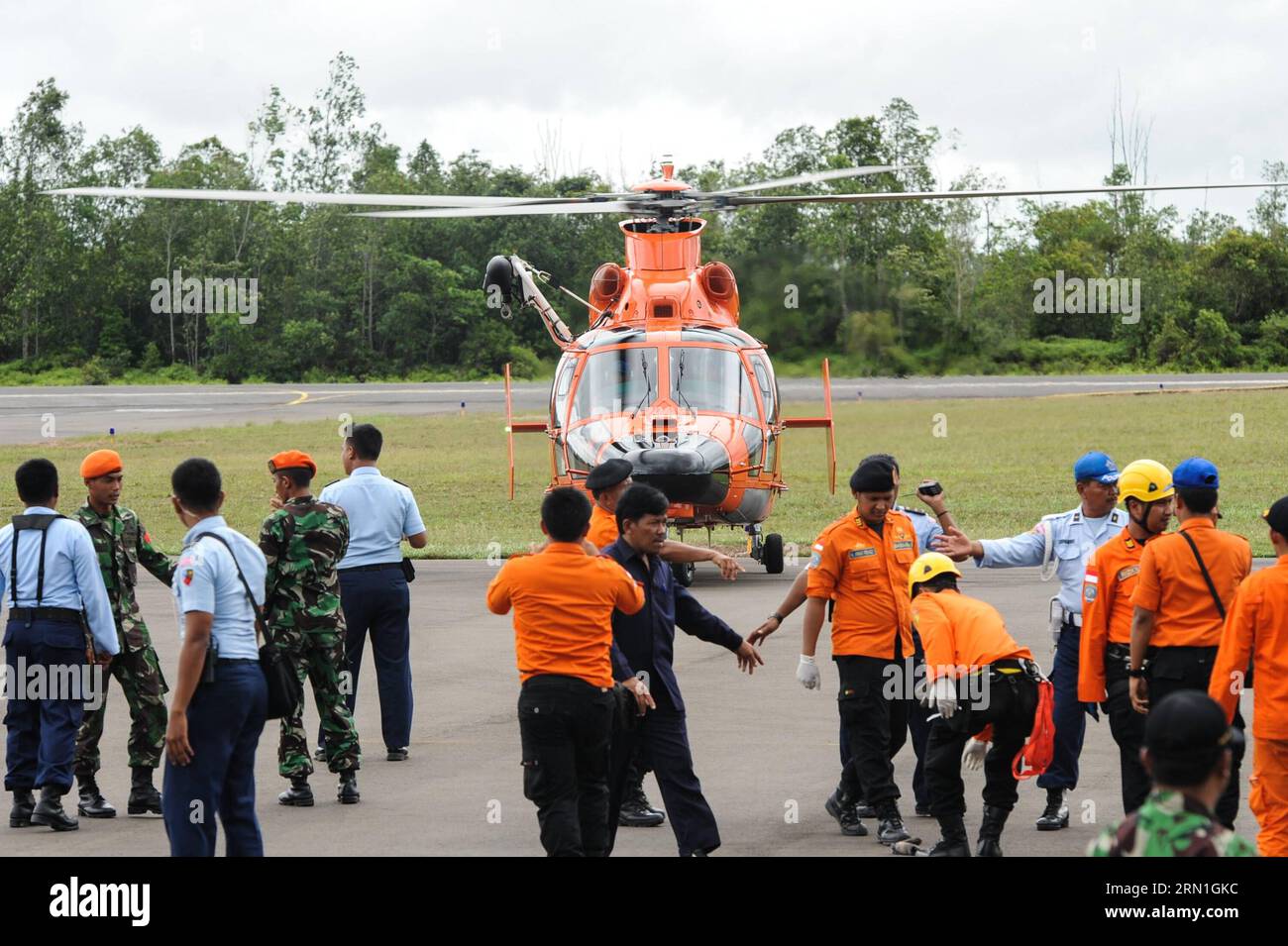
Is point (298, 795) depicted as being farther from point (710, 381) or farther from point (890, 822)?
point (710, 381)

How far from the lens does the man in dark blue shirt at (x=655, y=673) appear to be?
7348mm

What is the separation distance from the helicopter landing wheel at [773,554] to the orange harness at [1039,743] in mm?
10627

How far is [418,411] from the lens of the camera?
47781 millimetres

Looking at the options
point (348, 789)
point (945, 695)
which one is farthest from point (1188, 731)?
point (348, 789)

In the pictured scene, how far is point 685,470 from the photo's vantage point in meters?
16.5

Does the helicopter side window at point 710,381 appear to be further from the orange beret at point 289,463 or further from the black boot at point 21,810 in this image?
the black boot at point 21,810

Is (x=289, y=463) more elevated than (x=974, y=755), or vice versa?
(x=289, y=463)

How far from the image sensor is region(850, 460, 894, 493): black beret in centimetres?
820

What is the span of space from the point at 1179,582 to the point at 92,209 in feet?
211

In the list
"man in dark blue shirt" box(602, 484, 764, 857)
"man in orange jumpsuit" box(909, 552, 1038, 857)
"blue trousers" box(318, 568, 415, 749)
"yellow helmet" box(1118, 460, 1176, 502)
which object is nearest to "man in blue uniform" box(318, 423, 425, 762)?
"blue trousers" box(318, 568, 415, 749)

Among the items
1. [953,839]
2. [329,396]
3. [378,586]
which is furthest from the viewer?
[329,396]

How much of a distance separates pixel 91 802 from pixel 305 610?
4.94 feet

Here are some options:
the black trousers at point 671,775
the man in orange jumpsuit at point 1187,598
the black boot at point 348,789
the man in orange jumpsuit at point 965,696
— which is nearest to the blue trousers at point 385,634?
the black boot at point 348,789
